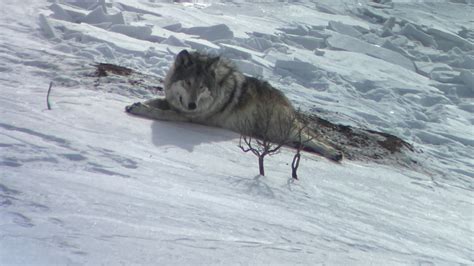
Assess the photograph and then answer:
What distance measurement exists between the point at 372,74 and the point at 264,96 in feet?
19.7

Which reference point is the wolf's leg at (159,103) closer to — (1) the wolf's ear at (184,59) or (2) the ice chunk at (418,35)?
(1) the wolf's ear at (184,59)

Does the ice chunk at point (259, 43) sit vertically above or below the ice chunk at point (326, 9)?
below

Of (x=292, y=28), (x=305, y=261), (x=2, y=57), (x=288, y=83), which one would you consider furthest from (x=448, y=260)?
(x=292, y=28)

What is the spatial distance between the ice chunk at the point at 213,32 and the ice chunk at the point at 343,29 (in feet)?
13.4

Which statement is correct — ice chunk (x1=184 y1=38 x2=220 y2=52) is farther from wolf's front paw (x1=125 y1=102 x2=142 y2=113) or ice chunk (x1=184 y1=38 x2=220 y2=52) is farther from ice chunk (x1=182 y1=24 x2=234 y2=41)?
wolf's front paw (x1=125 y1=102 x2=142 y2=113)

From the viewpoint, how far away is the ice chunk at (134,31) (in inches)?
489

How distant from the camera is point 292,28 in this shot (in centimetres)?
1620

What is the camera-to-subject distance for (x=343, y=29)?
675 inches

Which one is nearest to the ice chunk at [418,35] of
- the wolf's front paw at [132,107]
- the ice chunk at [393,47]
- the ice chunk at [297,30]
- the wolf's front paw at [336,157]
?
the ice chunk at [393,47]

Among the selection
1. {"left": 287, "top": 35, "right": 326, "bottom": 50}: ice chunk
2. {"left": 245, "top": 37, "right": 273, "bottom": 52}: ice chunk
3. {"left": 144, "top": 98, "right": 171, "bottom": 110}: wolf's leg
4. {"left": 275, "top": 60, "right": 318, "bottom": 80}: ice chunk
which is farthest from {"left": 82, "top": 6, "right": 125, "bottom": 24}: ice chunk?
{"left": 144, "top": 98, "right": 171, "bottom": 110}: wolf's leg

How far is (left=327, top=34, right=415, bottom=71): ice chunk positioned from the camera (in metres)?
15.9

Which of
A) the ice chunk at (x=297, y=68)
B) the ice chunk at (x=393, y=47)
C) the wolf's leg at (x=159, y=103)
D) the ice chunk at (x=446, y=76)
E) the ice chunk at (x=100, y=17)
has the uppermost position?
the ice chunk at (x=100, y=17)

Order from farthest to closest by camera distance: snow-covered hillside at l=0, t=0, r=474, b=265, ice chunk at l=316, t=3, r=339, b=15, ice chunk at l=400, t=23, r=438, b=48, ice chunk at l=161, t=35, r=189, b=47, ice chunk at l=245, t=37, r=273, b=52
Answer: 1. ice chunk at l=316, t=3, r=339, b=15
2. ice chunk at l=400, t=23, r=438, b=48
3. ice chunk at l=245, t=37, r=273, b=52
4. ice chunk at l=161, t=35, r=189, b=47
5. snow-covered hillside at l=0, t=0, r=474, b=265

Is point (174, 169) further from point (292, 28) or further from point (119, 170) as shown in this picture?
point (292, 28)
